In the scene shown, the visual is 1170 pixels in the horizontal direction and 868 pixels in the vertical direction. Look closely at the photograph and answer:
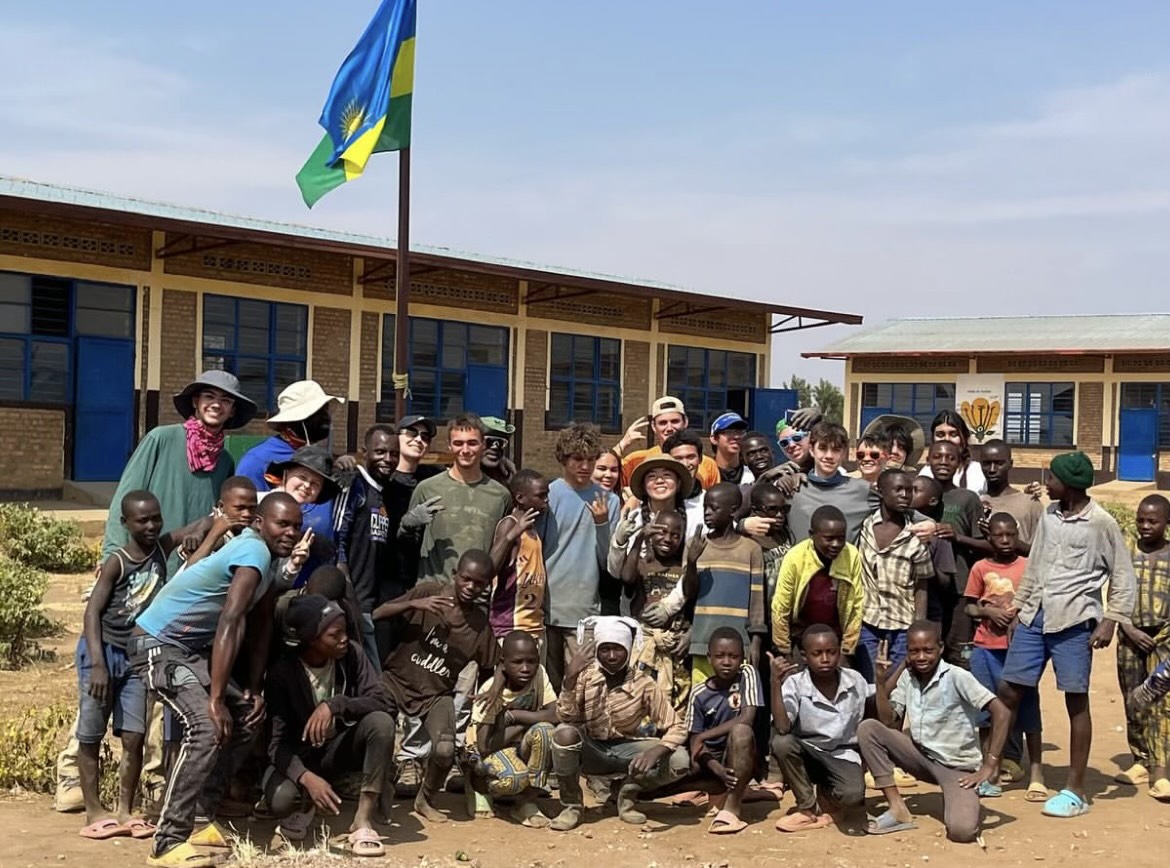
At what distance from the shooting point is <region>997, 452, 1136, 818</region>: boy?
5.36 metres

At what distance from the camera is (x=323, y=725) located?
14.9ft

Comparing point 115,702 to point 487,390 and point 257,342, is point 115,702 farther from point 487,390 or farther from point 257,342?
point 487,390

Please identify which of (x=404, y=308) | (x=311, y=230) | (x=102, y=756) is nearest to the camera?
(x=102, y=756)

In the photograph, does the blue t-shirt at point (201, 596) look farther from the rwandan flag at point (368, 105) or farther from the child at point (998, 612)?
the rwandan flag at point (368, 105)

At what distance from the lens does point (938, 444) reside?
624 cm

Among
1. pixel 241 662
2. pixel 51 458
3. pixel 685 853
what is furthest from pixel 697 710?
pixel 51 458

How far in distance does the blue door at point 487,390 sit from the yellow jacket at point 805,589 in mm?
14996

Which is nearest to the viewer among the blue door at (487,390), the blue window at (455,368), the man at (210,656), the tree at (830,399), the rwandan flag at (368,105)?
the man at (210,656)

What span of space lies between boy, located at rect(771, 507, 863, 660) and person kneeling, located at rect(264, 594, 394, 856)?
1.69 m

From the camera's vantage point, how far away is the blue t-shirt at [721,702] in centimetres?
505

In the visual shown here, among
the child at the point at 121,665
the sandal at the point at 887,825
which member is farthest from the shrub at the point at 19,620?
the sandal at the point at 887,825

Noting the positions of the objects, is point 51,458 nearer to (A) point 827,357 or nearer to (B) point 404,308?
(B) point 404,308

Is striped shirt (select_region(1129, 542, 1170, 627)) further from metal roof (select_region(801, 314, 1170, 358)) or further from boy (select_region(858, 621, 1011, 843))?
metal roof (select_region(801, 314, 1170, 358))

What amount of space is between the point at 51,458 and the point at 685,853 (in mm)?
13321
